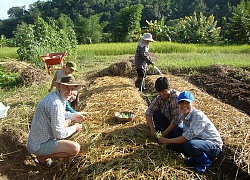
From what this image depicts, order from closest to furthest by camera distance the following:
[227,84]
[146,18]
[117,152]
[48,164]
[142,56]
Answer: [117,152] → [48,164] → [142,56] → [227,84] → [146,18]

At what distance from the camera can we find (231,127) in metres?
3.89

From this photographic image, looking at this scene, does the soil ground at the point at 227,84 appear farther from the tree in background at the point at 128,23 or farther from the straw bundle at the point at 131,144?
the tree in background at the point at 128,23

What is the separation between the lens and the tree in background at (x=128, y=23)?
20406mm

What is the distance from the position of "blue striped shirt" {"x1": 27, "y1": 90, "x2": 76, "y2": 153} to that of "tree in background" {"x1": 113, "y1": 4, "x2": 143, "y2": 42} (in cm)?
1806

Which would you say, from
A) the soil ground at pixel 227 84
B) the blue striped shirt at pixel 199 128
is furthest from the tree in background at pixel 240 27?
the blue striped shirt at pixel 199 128

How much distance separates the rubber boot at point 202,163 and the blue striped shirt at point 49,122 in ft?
5.00

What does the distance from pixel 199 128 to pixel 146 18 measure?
3626cm

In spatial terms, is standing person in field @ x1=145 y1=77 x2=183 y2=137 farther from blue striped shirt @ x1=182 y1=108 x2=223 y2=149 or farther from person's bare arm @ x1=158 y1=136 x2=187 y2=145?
blue striped shirt @ x1=182 y1=108 x2=223 y2=149

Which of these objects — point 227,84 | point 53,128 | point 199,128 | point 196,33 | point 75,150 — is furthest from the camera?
point 196,33

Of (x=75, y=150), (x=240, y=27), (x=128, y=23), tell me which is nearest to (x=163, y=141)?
(x=75, y=150)

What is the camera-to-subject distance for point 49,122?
122 inches

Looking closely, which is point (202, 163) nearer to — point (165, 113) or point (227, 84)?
point (165, 113)

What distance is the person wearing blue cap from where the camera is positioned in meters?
2.92

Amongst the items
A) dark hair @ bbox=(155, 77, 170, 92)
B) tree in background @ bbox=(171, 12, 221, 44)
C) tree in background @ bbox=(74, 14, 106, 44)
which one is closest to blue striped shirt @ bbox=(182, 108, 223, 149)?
dark hair @ bbox=(155, 77, 170, 92)
